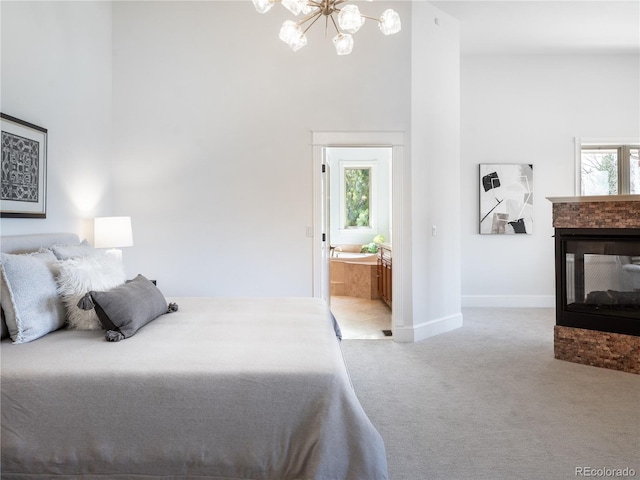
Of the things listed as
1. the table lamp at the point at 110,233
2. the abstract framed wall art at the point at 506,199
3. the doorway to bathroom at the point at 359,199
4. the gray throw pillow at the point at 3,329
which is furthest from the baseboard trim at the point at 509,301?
the gray throw pillow at the point at 3,329

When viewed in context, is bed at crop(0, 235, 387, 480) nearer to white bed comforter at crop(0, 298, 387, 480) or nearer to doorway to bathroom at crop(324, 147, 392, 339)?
white bed comforter at crop(0, 298, 387, 480)

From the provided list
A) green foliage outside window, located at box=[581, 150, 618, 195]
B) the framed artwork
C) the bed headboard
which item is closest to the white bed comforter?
the bed headboard

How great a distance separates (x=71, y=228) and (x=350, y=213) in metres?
5.37

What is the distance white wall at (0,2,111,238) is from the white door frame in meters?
2.05

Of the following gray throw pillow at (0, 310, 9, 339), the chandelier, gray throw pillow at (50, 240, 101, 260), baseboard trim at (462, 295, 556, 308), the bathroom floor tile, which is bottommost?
the bathroom floor tile

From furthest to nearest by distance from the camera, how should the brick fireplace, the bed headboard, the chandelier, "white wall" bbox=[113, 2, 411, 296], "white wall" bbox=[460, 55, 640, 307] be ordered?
"white wall" bbox=[460, 55, 640, 307], "white wall" bbox=[113, 2, 411, 296], the brick fireplace, the bed headboard, the chandelier

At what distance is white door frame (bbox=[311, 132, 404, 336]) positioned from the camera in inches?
163

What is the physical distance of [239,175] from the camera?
4121mm

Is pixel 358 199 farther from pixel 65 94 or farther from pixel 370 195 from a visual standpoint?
pixel 65 94

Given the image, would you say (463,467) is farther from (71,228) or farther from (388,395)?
(71,228)

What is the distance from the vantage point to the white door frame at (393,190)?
13.5ft

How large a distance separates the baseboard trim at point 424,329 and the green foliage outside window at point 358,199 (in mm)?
3663

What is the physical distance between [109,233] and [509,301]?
510 centimetres

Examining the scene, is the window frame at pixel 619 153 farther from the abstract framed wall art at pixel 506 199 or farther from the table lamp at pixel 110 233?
the table lamp at pixel 110 233
